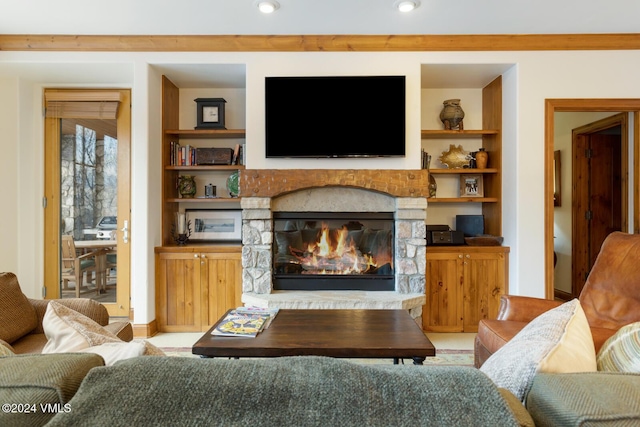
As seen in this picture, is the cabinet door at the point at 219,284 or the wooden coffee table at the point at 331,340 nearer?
the wooden coffee table at the point at 331,340

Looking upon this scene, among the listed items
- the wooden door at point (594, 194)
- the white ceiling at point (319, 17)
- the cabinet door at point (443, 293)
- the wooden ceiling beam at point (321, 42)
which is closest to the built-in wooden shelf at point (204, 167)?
the wooden ceiling beam at point (321, 42)

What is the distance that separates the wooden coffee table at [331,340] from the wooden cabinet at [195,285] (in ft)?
4.67

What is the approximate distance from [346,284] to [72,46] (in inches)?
122

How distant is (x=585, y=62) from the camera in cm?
333

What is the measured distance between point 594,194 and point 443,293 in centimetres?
270


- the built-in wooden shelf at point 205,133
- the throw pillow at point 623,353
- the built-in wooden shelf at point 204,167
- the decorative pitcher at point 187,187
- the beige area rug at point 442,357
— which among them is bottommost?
the beige area rug at point 442,357

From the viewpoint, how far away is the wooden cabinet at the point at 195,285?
350 centimetres

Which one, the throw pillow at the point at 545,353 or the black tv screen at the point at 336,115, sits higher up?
the black tv screen at the point at 336,115

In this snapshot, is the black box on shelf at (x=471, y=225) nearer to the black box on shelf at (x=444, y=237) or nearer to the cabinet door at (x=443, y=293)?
the black box on shelf at (x=444, y=237)

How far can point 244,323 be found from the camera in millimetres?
2080

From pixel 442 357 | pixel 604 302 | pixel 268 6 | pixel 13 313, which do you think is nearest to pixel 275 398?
pixel 13 313

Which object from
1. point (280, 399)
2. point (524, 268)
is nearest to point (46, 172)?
point (280, 399)

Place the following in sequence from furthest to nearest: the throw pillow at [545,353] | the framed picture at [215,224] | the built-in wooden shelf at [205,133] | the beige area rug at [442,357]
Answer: the framed picture at [215,224]
the built-in wooden shelf at [205,133]
the beige area rug at [442,357]
the throw pillow at [545,353]

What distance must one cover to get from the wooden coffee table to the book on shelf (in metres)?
0.03
